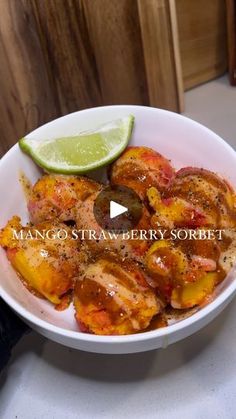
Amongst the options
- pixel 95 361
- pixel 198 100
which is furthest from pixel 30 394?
pixel 198 100

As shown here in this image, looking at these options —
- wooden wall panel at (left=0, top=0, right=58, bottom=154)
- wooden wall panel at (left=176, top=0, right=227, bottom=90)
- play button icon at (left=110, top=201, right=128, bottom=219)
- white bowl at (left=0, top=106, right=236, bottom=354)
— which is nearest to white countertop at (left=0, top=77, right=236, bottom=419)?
white bowl at (left=0, top=106, right=236, bottom=354)

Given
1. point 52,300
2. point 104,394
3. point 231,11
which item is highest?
point 231,11

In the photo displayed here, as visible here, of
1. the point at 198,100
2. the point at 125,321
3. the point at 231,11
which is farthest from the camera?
the point at 198,100

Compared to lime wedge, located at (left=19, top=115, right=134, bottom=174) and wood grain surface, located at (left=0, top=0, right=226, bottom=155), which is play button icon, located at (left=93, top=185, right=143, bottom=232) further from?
wood grain surface, located at (left=0, top=0, right=226, bottom=155)

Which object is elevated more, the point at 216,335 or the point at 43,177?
the point at 43,177

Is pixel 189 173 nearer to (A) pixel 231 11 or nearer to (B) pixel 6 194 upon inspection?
(B) pixel 6 194

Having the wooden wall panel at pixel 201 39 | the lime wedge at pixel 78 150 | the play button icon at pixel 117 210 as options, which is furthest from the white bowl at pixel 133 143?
the wooden wall panel at pixel 201 39
